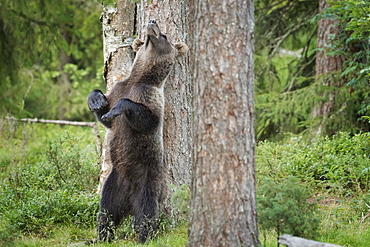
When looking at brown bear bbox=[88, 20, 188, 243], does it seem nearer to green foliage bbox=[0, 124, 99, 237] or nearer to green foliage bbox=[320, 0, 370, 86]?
green foliage bbox=[0, 124, 99, 237]

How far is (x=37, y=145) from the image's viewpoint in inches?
511

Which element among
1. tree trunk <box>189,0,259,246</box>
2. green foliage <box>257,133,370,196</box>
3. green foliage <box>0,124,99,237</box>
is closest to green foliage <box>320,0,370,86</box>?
green foliage <box>257,133,370,196</box>

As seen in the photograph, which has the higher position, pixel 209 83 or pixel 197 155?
pixel 209 83

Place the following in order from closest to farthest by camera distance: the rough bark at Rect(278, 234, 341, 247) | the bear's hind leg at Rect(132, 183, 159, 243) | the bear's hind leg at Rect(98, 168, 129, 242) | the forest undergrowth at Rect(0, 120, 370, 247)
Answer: the rough bark at Rect(278, 234, 341, 247), the forest undergrowth at Rect(0, 120, 370, 247), the bear's hind leg at Rect(132, 183, 159, 243), the bear's hind leg at Rect(98, 168, 129, 242)

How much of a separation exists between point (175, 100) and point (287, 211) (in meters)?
2.50

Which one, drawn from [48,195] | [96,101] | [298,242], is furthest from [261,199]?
[48,195]

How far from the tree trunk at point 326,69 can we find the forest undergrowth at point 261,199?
121 cm

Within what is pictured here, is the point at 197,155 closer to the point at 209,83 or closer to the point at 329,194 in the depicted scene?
the point at 209,83

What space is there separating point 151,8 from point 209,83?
2663mm

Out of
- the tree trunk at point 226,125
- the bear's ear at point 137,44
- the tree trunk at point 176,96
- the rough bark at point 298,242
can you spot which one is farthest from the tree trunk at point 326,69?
the tree trunk at point 226,125

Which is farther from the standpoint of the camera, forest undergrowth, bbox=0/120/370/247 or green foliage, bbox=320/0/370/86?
green foliage, bbox=320/0/370/86

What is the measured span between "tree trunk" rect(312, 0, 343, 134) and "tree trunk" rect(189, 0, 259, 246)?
246 inches

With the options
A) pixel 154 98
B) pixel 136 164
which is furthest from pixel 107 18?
pixel 136 164

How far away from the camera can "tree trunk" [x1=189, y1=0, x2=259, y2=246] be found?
13.2ft
